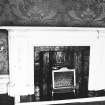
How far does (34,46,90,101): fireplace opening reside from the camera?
314 cm

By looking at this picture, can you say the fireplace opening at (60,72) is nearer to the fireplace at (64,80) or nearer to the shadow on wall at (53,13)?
the fireplace at (64,80)

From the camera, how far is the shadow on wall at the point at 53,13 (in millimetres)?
2900

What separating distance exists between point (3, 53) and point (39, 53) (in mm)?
582

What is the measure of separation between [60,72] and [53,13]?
996 millimetres

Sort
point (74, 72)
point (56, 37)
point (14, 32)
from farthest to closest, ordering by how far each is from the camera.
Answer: point (74, 72), point (56, 37), point (14, 32)

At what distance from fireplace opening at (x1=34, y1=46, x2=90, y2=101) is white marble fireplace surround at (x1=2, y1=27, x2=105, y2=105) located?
0.10 meters

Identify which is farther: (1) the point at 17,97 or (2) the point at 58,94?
(2) the point at 58,94

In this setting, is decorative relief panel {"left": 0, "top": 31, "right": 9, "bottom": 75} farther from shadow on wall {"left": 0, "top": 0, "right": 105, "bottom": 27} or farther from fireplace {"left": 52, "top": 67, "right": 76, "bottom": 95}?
fireplace {"left": 52, "top": 67, "right": 76, "bottom": 95}

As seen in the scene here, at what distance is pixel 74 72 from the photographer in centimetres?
327

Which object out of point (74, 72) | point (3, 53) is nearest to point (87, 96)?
point (74, 72)

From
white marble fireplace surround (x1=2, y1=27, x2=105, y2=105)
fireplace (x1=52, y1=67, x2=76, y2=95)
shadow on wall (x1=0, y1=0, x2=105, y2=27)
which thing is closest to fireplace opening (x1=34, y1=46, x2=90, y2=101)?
fireplace (x1=52, y1=67, x2=76, y2=95)

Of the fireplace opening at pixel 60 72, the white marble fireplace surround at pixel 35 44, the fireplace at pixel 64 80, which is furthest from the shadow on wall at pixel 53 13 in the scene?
the fireplace at pixel 64 80

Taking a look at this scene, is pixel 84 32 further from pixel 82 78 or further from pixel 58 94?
pixel 58 94

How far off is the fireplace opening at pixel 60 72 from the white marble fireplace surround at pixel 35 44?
0.34ft
